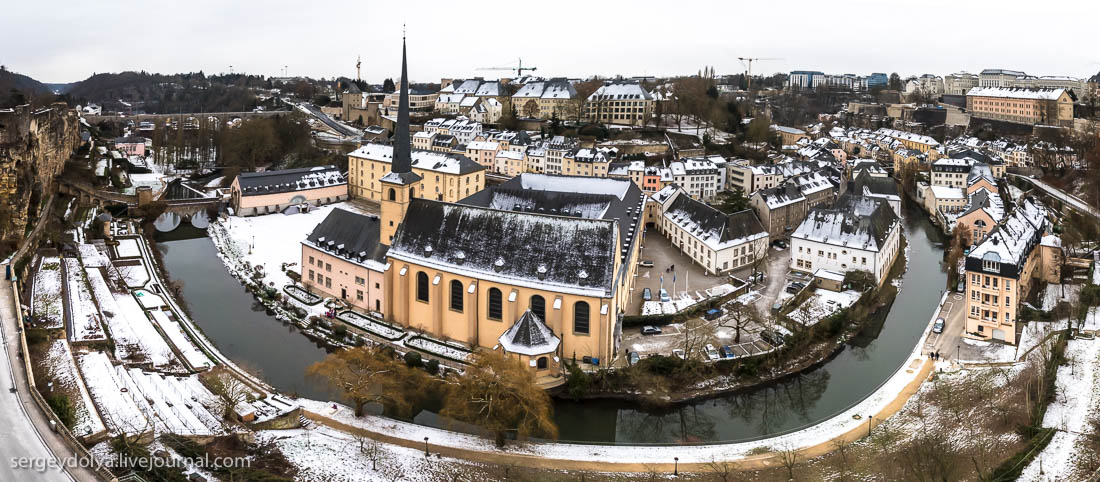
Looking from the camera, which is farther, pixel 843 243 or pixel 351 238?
pixel 843 243

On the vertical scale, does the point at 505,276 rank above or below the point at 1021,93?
below

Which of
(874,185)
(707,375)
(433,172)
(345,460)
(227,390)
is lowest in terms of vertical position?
(345,460)

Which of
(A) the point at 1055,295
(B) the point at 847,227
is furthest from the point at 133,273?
(A) the point at 1055,295

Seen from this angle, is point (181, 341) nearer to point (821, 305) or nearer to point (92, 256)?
point (92, 256)

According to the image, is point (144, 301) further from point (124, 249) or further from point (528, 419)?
point (528, 419)

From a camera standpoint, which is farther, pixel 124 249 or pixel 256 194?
pixel 256 194

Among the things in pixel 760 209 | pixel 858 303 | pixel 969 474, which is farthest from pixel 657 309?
pixel 760 209

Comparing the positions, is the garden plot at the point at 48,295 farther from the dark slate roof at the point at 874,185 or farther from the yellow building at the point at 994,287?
the dark slate roof at the point at 874,185
